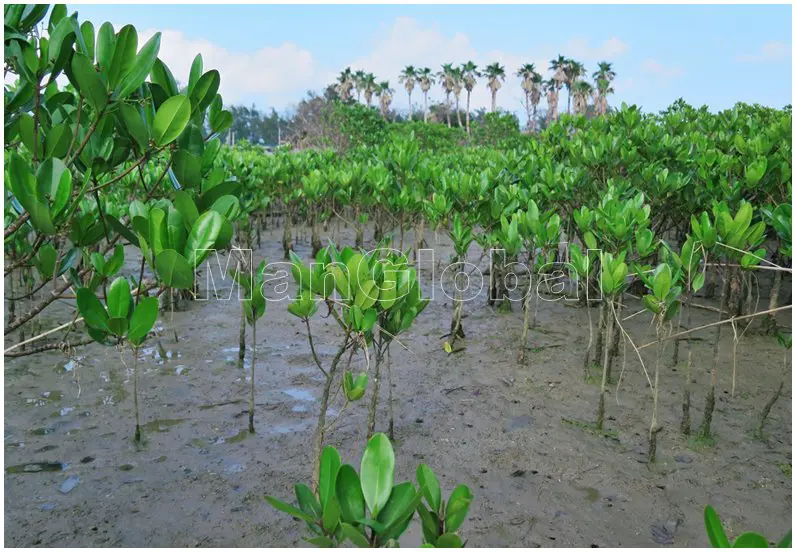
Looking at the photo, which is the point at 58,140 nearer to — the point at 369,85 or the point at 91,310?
the point at 91,310

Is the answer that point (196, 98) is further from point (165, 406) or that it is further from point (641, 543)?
point (165, 406)

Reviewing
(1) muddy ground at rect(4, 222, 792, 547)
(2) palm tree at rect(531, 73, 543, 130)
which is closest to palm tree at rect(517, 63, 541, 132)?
(2) palm tree at rect(531, 73, 543, 130)

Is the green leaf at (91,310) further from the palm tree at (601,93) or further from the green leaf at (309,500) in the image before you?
the palm tree at (601,93)

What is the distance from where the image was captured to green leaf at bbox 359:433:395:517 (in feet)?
4.13

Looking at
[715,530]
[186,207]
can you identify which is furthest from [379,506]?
[186,207]

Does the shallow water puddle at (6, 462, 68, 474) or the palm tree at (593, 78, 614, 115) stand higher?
the palm tree at (593, 78, 614, 115)

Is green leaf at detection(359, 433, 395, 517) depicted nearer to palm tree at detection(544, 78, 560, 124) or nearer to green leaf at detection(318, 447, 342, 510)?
green leaf at detection(318, 447, 342, 510)

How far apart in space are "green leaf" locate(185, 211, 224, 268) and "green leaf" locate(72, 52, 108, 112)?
359mm

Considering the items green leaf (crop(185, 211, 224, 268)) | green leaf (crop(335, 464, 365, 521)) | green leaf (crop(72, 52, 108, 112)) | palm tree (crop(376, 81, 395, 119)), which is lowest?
green leaf (crop(335, 464, 365, 521))

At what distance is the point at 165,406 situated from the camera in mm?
3887

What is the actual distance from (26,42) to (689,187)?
474cm

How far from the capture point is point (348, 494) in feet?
4.13

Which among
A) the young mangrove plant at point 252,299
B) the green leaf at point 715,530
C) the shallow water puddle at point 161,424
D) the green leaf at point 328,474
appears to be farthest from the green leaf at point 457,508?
the shallow water puddle at point 161,424

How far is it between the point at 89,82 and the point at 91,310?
0.61 meters
